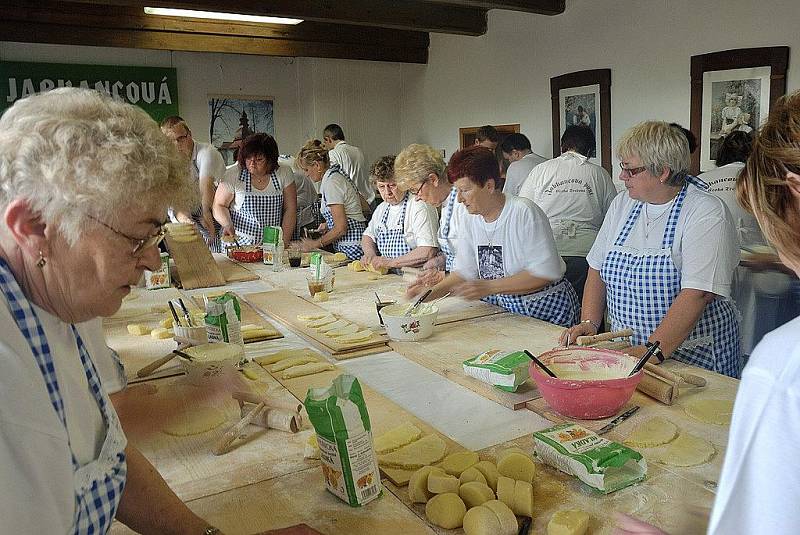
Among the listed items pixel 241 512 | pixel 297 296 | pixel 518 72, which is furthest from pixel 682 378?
pixel 518 72

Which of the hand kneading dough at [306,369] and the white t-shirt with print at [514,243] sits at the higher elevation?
the white t-shirt with print at [514,243]

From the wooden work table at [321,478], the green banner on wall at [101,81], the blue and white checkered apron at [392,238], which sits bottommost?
the wooden work table at [321,478]

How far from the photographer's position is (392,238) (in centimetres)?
457

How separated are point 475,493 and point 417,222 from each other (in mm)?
3068

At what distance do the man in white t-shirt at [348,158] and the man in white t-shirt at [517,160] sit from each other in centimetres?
219

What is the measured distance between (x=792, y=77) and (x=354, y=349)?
162 inches

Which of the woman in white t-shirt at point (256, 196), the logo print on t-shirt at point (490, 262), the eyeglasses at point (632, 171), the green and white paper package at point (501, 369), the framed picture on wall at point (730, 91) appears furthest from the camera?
the woman in white t-shirt at point (256, 196)

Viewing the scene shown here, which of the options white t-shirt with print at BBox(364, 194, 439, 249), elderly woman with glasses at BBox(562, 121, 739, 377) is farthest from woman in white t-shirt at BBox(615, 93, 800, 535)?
white t-shirt with print at BBox(364, 194, 439, 249)

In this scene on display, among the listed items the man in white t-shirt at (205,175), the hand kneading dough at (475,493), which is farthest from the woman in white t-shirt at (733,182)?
the man in white t-shirt at (205,175)

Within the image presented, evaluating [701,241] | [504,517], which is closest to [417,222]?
[701,241]

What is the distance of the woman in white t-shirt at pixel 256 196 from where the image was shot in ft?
16.3

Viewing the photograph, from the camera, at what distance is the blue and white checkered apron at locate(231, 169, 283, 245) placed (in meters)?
5.10

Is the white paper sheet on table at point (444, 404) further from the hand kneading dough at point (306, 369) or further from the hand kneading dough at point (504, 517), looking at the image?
the hand kneading dough at point (504, 517)

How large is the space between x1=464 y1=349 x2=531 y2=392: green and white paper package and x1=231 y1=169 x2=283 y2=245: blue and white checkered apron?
3.45 meters
